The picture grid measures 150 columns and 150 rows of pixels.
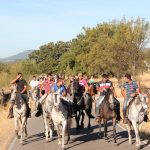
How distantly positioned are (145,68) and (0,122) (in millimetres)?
28635

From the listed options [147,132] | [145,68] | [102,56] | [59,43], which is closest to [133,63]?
[145,68]

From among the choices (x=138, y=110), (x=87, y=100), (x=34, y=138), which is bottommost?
(x=34, y=138)

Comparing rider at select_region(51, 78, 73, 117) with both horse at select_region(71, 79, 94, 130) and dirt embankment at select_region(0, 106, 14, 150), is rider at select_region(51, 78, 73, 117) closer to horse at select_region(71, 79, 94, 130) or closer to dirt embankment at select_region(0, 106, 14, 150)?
dirt embankment at select_region(0, 106, 14, 150)

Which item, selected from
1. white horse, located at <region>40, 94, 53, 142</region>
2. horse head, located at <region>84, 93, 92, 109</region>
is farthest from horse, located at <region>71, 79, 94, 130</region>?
white horse, located at <region>40, 94, 53, 142</region>

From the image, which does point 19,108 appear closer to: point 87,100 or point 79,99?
point 79,99

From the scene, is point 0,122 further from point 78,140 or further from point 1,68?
point 1,68

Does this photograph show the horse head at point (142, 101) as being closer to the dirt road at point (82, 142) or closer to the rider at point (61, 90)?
the dirt road at point (82, 142)

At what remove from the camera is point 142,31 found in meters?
47.9

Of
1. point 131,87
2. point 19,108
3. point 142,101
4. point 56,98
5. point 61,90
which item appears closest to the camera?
point 142,101

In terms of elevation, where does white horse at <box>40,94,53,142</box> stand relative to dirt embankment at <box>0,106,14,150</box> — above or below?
above

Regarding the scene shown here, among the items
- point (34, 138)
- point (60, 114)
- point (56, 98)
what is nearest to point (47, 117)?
point (34, 138)

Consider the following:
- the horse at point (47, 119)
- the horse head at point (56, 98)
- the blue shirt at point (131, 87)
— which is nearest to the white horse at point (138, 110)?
the blue shirt at point (131, 87)

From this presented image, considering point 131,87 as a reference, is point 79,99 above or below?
below

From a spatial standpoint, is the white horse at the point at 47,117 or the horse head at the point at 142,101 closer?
the horse head at the point at 142,101
